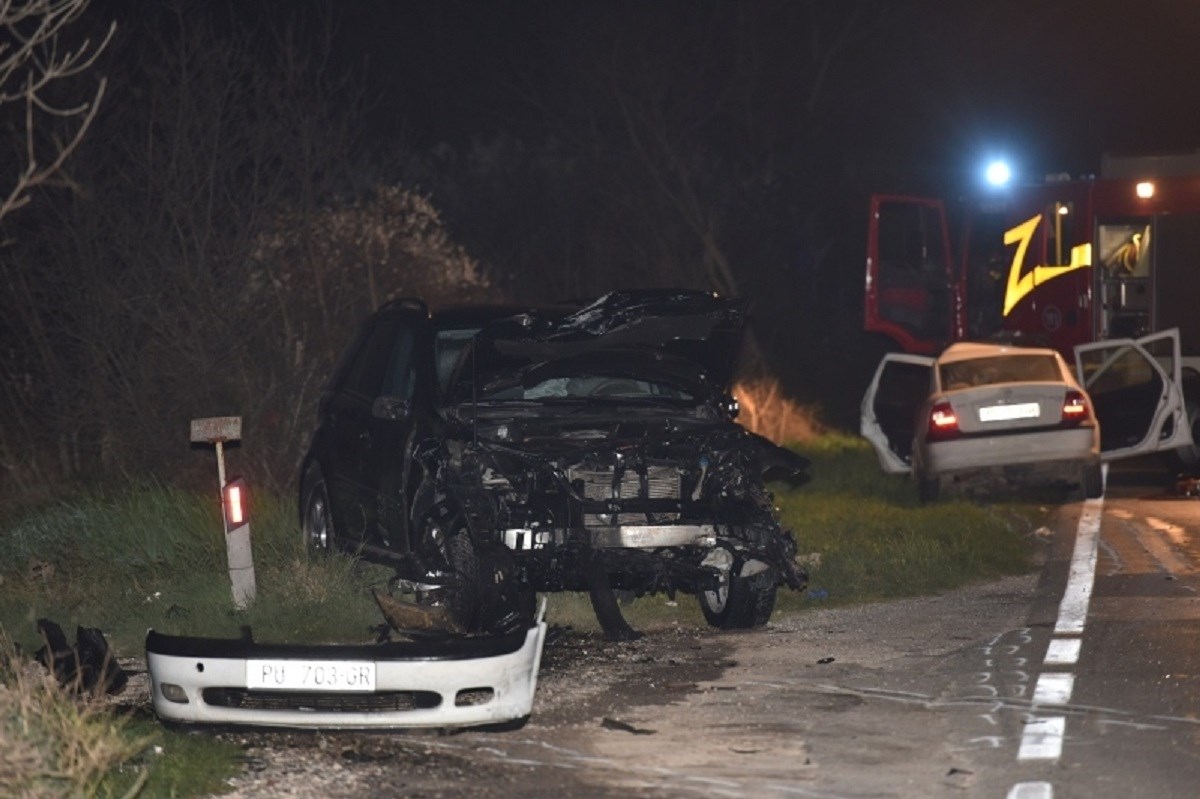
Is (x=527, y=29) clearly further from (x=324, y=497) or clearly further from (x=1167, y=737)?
(x=1167, y=737)

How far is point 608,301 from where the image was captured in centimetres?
995

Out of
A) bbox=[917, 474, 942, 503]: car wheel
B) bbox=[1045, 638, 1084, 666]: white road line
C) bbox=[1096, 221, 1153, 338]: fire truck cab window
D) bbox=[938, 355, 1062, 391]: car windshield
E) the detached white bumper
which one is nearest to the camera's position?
the detached white bumper

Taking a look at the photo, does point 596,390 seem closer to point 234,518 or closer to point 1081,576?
point 234,518

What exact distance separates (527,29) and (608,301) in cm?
2638

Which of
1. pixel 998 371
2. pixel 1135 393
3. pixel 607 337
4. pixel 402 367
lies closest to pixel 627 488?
pixel 607 337

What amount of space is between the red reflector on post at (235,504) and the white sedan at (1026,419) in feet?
25.8

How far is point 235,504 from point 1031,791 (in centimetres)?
524

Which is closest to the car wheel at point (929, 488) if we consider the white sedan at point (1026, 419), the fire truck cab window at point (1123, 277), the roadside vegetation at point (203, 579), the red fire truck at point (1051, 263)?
the white sedan at point (1026, 419)

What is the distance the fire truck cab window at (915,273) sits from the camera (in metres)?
23.1

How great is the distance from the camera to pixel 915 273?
23203 millimetres

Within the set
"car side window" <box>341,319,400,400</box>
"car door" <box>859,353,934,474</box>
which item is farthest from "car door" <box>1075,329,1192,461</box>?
"car side window" <box>341,319,400,400</box>

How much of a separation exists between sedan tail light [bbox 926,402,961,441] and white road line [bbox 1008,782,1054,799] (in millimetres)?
10055

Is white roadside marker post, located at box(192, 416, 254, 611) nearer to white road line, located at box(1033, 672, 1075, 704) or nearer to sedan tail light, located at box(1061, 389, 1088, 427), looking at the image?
white road line, located at box(1033, 672, 1075, 704)

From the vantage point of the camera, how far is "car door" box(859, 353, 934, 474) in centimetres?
1803
